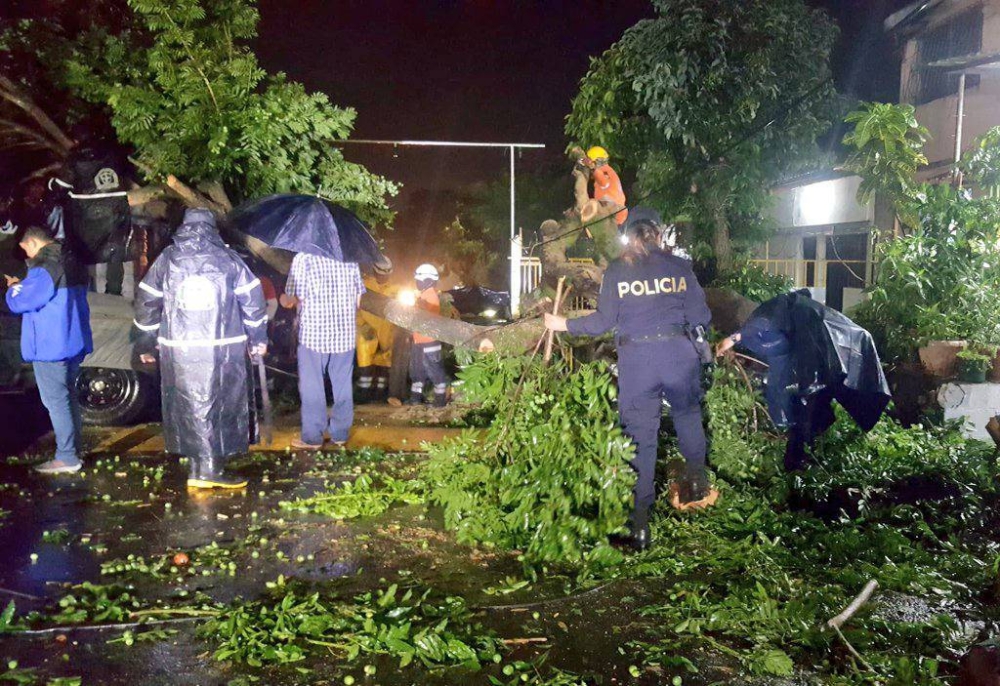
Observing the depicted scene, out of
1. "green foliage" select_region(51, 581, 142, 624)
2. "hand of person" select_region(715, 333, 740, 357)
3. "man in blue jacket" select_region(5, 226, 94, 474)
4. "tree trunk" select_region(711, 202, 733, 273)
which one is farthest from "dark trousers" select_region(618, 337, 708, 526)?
"tree trunk" select_region(711, 202, 733, 273)

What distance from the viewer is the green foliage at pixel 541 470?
474 centimetres

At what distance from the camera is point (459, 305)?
14.3 meters

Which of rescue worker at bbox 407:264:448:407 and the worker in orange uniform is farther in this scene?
the worker in orange uniform

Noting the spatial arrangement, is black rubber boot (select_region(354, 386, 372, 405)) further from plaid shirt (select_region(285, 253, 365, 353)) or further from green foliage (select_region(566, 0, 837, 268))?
green foliage (select_region(566, 0, 837, 268))

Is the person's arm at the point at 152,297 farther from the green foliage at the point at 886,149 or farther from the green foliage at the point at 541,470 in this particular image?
the green foliage at the point at 886,149

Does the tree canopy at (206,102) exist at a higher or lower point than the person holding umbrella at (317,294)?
higher

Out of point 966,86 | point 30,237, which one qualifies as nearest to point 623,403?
point 30,237

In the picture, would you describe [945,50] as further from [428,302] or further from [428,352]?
[428,352]

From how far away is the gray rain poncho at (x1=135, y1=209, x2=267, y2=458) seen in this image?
19.3 feet

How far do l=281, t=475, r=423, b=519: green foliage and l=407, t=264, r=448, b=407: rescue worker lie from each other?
3.25 metres

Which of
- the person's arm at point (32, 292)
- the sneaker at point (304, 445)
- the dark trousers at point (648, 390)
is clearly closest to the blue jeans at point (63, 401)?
the person's arm at point (32, 292)

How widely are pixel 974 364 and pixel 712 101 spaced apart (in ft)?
21.6

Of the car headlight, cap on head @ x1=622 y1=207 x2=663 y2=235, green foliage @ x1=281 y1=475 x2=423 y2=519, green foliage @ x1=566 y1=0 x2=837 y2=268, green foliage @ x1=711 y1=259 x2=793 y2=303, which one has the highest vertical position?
green foliage @ x1=566 y1=0 x2=837 y2=268

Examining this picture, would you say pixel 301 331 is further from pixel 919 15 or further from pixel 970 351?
pixel 919 15
